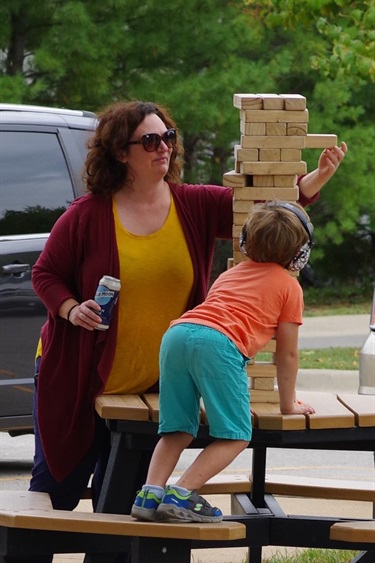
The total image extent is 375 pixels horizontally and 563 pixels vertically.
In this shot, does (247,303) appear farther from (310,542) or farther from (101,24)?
(101,24)

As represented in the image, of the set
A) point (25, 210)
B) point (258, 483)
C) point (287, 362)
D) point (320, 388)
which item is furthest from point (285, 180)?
point (320, 388)

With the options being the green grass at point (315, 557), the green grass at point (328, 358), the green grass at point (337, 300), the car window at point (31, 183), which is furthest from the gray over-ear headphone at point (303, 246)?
the green grass at point (337, 300)

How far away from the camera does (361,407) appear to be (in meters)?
4.68

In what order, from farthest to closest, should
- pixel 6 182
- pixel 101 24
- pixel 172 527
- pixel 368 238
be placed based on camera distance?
1. pixel 368 238
2. pixel 101 24
3. pixel 6 182
4. pixel 172 527

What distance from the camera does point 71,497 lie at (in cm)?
487

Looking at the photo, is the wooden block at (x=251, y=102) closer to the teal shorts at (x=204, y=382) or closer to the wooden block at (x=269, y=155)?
the wooden block at (x=269, y=155)

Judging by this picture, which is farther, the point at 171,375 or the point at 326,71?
the point at 326,71

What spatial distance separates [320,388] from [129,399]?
25.0 ft

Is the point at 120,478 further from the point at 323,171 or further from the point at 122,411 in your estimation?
the point at 323,171

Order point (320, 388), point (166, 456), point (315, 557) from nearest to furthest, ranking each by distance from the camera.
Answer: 1. point (166, 456)
2. point (315, 557)
3. point (320, 388)

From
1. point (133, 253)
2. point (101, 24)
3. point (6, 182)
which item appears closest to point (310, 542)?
point (133, 253)

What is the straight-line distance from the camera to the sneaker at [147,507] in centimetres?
421

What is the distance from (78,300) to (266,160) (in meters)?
0.81

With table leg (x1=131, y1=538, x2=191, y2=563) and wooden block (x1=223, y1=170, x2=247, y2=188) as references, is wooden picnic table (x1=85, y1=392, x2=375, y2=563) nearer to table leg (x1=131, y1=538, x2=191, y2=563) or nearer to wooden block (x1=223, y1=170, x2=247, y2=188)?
table leg (x1=131, y1=538, x2=191, y2=563)
